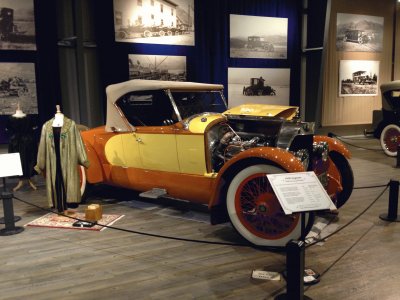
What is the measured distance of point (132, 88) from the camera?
14.8 feet

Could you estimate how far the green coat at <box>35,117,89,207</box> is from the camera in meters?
4.22

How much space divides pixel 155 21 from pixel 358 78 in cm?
568

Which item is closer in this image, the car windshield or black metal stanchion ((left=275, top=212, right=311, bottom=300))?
black metal stanchion ((left=275, top=212, right=311, bottom=300))

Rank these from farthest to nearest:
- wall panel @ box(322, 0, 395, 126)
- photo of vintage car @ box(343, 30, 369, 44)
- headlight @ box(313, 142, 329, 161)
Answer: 1. photo of vintage car @ box(343, 30, 369, 44)
2. wall panel @ box(322, 0, 395, 126)
3. headlight @ box(313, 142, 329, 161)

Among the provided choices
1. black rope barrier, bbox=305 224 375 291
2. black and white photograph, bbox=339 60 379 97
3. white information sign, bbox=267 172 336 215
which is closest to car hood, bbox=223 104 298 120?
black rope barrier, bbox=305 224 375 291

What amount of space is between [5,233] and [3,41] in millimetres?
3759

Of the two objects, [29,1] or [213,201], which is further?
[29,1]

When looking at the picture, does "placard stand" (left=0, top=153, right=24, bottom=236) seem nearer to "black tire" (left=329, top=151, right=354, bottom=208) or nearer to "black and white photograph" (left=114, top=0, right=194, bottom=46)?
"black tire" (left=329, top=151, right=354, bottom=208)

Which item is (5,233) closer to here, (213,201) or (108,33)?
(213,201)

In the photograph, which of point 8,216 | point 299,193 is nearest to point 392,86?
point 299,193

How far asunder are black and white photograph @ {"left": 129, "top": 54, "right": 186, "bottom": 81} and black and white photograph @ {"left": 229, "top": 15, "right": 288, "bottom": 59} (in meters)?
1.30

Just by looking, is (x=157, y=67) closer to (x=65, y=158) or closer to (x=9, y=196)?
(x=65, y=158)

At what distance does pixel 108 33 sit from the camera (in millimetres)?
7059

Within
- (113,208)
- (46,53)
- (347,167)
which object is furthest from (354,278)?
(46,53)
